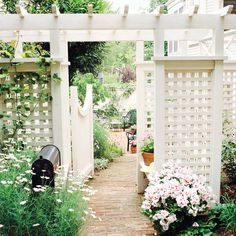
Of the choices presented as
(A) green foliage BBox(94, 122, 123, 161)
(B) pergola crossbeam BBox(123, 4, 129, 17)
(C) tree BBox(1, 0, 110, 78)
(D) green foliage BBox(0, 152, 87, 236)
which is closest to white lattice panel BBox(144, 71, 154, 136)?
(B) pergola crossbeam BBox(123, 4, 129, 17)

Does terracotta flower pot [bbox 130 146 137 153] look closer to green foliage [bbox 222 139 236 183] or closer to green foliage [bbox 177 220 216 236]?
green foliage [bbox 222 139 236 183]

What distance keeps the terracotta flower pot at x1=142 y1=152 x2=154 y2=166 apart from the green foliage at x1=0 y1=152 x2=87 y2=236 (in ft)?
7.33

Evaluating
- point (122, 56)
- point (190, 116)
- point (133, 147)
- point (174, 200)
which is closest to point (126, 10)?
point (190, 116)

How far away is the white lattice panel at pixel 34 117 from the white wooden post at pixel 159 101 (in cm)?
114

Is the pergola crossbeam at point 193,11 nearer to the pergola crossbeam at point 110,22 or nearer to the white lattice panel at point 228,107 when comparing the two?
the pergola crossbeam at point 110,22

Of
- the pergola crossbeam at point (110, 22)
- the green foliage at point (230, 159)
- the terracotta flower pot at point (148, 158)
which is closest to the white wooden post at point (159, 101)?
the pergola crossbeam at point (110, 22)

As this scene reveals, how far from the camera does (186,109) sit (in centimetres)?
408

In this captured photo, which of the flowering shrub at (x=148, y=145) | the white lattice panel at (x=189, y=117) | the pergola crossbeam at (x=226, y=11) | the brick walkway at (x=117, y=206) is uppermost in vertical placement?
the pergola crossbeam at (x=226, y=11)

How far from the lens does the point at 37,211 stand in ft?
8.98

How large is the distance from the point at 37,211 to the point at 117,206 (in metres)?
2.09

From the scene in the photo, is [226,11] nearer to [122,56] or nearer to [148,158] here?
[148,158]

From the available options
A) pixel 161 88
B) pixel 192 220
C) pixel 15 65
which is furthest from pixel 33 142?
pixel 192 220

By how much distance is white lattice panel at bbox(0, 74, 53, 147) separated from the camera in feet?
13.0

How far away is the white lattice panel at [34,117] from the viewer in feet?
13.0
